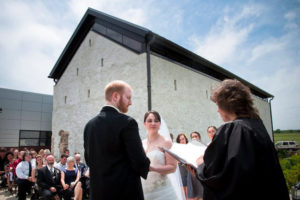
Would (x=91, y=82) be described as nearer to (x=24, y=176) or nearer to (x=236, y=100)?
(x=24, y=176)

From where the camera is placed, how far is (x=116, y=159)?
5.08 feet

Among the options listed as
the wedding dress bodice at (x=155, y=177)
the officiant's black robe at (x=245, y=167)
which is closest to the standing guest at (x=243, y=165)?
the officiant's black robe at (x=245, y=167)

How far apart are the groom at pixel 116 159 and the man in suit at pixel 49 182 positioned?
4479mm

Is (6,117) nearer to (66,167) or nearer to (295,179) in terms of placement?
(66,167)

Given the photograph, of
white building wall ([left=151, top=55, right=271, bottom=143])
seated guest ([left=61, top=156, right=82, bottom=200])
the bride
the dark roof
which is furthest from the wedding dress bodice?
the dark roof

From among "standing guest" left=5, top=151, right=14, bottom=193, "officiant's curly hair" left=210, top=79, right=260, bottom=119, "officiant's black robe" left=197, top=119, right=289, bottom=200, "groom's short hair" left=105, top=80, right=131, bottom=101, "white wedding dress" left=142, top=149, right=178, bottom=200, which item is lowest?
"standing guest" left=5, top=151, right=14, bottom=193

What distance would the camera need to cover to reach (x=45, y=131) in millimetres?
20016

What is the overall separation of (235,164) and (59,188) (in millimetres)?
5495

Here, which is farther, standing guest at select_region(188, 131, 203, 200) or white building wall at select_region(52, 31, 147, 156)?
white building wall at select_region(52, 31, 147, 156)

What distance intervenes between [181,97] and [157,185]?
9.20m

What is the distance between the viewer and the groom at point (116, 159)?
1.51 m

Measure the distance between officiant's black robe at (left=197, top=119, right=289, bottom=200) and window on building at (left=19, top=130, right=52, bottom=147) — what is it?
2160cm

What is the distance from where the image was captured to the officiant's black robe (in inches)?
45.1

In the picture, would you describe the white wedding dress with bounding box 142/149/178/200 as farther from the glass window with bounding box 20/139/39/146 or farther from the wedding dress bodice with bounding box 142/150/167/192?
the glass window with bounding box 20/139/39/146
